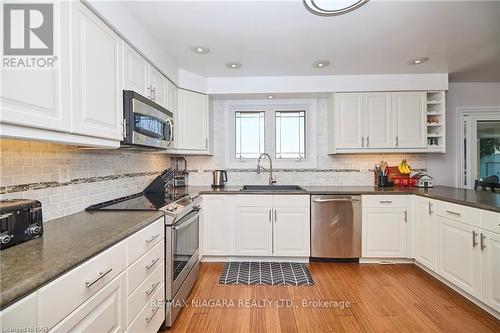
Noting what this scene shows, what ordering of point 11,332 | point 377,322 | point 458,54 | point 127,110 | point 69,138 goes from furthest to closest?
point 458,54 < point 377,322 < point 127,110 < point 69,138 < point 11,332

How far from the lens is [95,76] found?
147cm

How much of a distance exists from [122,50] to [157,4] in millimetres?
417

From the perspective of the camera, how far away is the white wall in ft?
11.5

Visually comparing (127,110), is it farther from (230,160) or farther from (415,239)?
(415,239)

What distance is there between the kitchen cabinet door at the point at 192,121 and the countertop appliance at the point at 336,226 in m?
1.62

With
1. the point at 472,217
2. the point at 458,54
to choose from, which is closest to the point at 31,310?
the point at 472,217

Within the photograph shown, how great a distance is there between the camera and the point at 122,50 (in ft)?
5.83

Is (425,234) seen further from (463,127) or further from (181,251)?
(181,251)

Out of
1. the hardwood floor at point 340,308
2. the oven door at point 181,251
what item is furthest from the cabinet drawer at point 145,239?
the hardwood floor at point 340,308

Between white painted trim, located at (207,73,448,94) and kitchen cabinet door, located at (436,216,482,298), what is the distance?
1.74 meters

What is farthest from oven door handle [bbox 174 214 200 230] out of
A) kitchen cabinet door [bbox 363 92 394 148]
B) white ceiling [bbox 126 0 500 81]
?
kitchen cabinet door [bbox 363 92 394 148]

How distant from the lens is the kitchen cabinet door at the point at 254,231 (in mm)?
2996

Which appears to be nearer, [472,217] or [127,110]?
[127,110]

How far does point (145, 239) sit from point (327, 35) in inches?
86.8
